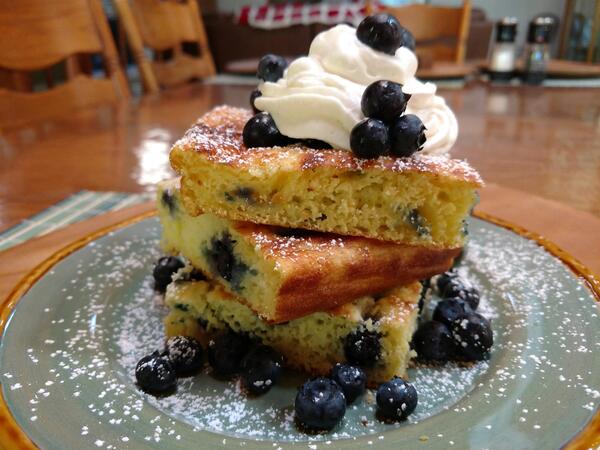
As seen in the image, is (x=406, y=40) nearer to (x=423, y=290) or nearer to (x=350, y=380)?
(x=423, y=290)

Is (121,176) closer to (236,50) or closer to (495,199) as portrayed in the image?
(495,199)

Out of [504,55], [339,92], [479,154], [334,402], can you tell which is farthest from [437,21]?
[334,402]

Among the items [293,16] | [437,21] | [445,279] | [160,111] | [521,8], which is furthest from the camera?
[521,8]

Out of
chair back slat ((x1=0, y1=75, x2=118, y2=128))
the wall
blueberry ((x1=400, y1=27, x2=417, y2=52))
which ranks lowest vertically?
the wall

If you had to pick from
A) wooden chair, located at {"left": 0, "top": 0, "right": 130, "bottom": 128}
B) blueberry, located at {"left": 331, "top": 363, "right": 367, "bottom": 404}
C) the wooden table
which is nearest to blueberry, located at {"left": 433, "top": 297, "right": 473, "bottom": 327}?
blueberry, located at {"left": 331, "top": 363, "right": 367, "bottom": 404}

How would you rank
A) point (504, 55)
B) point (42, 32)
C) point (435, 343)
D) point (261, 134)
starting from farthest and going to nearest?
point (504, 55)
point (42, 32)
point (261, 134)
point (435, 343)

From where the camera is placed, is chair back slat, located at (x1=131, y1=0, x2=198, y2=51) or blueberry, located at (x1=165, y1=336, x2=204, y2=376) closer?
blueberry, located at (x1=165, y1=336, x2=204, y2=376)

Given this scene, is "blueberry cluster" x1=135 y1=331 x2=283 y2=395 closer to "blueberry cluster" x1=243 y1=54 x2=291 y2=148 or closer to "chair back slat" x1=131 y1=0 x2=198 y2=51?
"blueberry cluster" x1=243 y1=54 x2=291 y2=148
